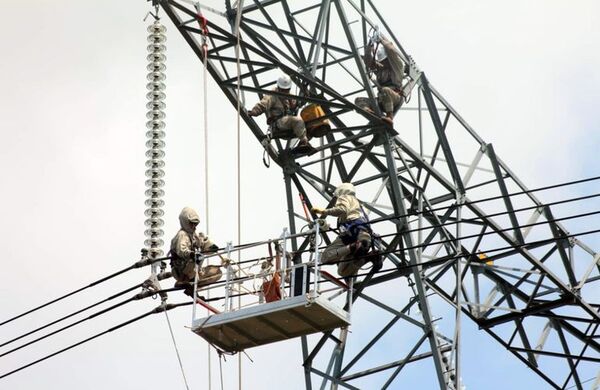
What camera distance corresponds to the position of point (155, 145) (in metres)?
25.6

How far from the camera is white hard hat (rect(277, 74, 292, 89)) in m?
27.6

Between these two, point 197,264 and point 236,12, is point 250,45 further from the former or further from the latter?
point 197,264

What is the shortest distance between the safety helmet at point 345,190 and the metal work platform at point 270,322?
232 centimetres

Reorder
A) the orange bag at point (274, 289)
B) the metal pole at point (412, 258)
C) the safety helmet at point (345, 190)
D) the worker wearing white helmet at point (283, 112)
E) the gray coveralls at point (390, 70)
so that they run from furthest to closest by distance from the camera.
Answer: the gray coveralls at point (390, 70), the worker wearing white helmet at point (283, 112), the metal pole at point (412, 258), the safety helmet at point (345, 190), the orange bag at point (274, 289)

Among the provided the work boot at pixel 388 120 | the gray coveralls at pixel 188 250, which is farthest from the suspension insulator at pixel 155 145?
the work boot at pixel 388 120

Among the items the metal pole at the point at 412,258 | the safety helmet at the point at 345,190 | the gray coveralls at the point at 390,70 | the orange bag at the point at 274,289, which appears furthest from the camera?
the gray coveralls at the point at 390,70

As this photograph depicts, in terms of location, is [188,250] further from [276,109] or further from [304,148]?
[276,109]

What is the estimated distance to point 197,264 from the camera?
82.5 feet

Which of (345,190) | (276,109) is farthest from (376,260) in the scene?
(276,109)

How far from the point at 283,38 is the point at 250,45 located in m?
1.32

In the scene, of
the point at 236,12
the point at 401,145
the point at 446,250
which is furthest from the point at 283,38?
the point at 446,250

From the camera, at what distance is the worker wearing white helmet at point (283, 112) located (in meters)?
27.7

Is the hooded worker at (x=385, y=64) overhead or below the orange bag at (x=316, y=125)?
overhead

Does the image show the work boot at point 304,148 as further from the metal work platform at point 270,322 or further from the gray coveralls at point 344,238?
the metal work platform at point 270,322
